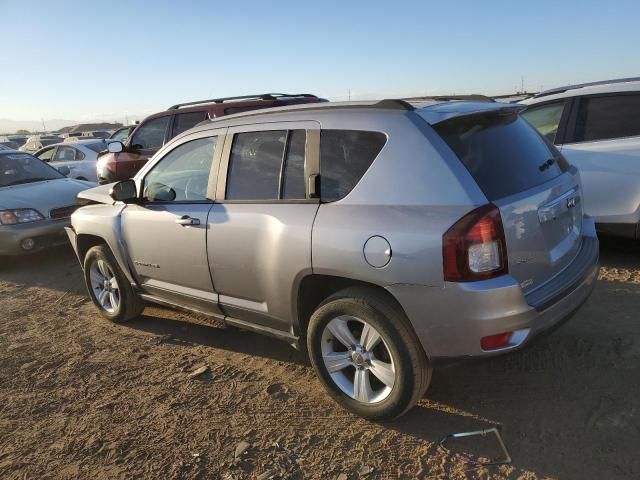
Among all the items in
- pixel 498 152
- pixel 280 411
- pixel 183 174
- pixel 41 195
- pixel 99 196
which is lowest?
pixel 280 411

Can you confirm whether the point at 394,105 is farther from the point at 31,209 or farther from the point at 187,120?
the point at 31,209

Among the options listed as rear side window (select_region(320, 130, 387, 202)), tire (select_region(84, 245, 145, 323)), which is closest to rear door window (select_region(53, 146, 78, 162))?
tire (select_region(84, 245, 145, 323))

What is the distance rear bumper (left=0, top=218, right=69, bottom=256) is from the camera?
6.78 metres

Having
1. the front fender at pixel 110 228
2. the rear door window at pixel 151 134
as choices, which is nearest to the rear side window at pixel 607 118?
the front fender at pixel 110 228

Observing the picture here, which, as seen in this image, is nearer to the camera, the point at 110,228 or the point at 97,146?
the point at 110,228

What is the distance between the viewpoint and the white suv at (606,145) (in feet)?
16.5

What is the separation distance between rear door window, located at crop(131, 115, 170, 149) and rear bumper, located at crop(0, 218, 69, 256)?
1.87 m

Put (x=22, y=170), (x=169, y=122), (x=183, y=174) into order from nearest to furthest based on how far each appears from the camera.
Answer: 1. (x=183, y=174)
2. (x=169, y=122)
3. (x=22, y=170)

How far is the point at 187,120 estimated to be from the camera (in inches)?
299

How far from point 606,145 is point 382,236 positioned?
3640 mm

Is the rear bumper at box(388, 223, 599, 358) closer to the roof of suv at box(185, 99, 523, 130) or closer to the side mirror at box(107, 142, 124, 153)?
the roof of suv at box(185, 99, 523, 130)

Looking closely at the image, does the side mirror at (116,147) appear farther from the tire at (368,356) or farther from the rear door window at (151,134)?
the tire at (368,356)

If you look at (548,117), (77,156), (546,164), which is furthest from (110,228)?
(77,156)

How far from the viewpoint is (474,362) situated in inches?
105
